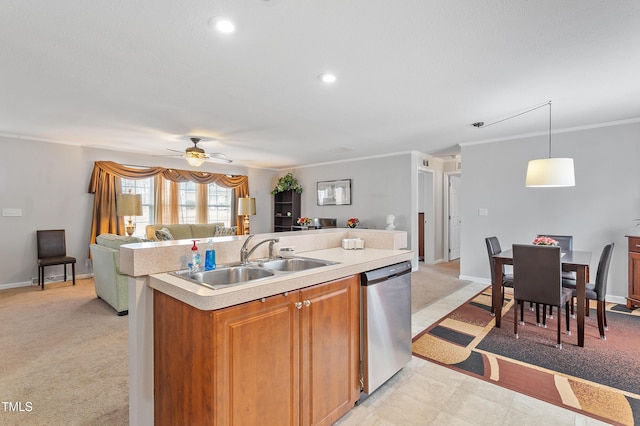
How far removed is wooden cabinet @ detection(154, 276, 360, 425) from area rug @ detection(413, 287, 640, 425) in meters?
1.23

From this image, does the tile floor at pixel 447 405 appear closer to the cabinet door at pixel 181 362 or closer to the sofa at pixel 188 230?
the cabinet door at pixel 181 362

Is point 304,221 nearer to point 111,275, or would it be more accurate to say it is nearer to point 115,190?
point 115,190

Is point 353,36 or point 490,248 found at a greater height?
point 353,36

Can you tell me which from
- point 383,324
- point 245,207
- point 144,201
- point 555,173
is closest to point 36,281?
point 144,201

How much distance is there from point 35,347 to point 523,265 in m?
4.59

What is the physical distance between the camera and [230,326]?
4.18 ft

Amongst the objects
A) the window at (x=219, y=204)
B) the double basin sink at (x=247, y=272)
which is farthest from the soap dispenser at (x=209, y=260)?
the window at (x=219, y=204)

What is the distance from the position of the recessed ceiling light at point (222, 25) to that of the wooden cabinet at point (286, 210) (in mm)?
6148

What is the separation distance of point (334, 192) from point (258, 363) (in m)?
5.91

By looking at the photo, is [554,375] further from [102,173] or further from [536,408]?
[102,173]

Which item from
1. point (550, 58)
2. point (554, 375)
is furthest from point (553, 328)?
point (550, 58)

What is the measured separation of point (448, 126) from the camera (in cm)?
410

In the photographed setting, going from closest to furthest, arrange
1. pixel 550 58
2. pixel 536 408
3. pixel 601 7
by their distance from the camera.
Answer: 1. pixel 601 7
2. pixel 536 408
3. pixel 550 58

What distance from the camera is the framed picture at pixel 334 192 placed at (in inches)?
271
